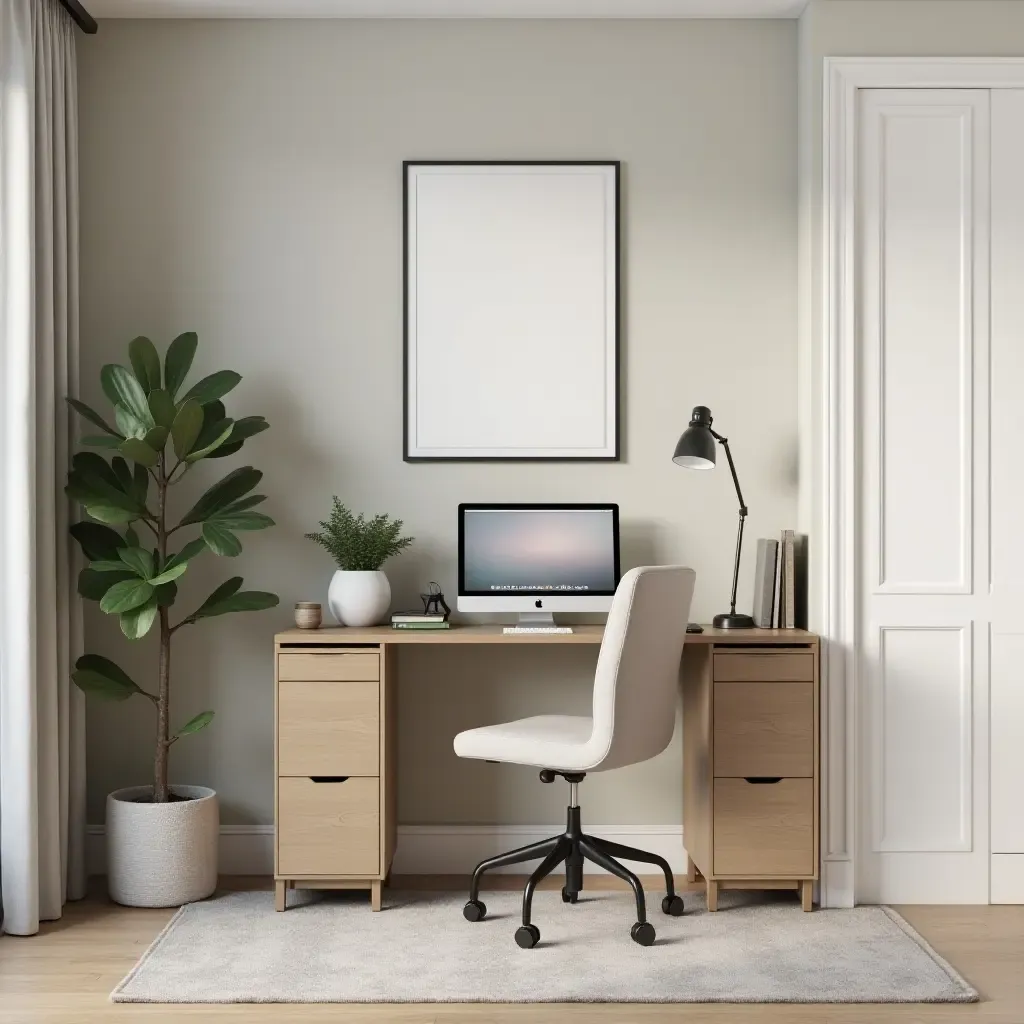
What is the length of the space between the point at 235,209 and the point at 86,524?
1.17m

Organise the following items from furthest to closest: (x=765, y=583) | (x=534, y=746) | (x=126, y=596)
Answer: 1. (x=765, y=583)
2. (x=126, y=596)
3. (x=534, y=746)

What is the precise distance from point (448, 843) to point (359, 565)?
39.2 inches

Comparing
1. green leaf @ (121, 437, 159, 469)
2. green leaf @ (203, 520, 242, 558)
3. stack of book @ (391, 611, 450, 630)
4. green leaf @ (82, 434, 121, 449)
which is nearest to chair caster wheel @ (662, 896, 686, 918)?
stack of book @ (391, 611, 450, 630)

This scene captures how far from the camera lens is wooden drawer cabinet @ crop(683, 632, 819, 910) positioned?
128 inches

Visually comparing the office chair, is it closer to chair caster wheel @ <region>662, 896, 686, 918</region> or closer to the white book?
chair caster wheel @ <region>662, 896, 686, 918</region>

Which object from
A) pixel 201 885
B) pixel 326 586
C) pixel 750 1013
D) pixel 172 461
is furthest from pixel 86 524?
pixel 750 1013

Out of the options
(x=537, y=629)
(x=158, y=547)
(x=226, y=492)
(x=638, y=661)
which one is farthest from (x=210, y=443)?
(x=638, y=661)

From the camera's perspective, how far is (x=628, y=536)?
3717 millimetres

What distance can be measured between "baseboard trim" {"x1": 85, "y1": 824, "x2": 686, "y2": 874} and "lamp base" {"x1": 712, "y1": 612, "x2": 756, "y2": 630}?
734 millimetres

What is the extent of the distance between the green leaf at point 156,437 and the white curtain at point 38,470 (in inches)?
12.5

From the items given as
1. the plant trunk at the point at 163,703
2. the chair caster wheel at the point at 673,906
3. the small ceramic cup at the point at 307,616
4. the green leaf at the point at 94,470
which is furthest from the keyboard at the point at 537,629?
the green leaf at the point at 94,470

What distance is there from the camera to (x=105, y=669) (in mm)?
3408

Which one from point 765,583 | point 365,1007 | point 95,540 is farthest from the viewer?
point 765,583

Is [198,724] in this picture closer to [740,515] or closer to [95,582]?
[95,582]
